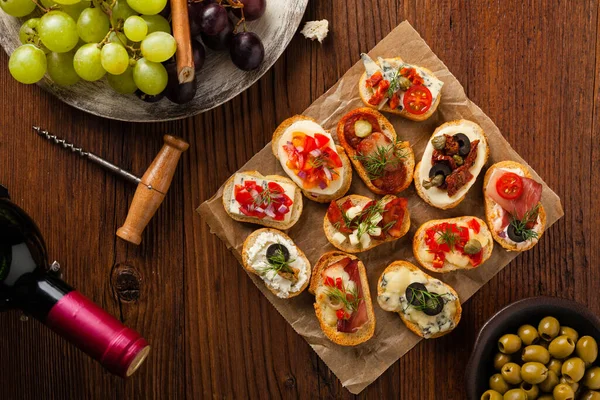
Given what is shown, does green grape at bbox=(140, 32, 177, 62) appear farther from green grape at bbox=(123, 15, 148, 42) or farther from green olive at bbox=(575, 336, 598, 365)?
green olive at bbox=(575, 336, 598, 365)

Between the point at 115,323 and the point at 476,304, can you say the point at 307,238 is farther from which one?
the point at 115,323

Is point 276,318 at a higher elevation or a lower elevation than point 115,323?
lower

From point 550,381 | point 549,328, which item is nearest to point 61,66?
point 549,328

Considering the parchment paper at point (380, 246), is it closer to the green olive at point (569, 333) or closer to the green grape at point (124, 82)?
the green olive at point (569, 333)

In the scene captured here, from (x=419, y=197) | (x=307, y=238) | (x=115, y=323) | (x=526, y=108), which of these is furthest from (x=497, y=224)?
(x=115, y=323)

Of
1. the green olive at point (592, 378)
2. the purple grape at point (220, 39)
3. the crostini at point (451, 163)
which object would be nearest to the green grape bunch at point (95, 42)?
the purple grape at point (220, 39)

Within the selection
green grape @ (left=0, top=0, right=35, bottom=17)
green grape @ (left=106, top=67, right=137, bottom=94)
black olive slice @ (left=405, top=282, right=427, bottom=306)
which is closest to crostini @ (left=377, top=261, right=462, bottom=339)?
black olive slice @ (left=405, top=282, right=427, bottom=306)

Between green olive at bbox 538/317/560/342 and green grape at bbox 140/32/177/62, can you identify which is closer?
green grape at bbox 140/32/177/62
